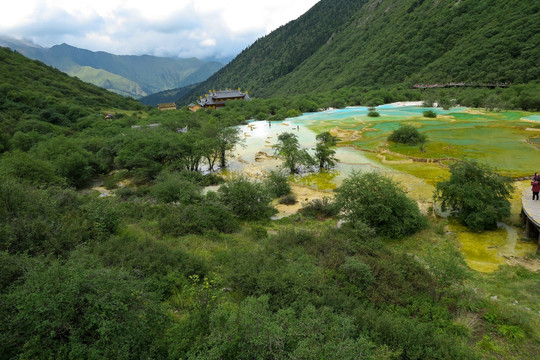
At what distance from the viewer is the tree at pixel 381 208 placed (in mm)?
14961

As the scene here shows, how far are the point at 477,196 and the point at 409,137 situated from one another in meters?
23.2

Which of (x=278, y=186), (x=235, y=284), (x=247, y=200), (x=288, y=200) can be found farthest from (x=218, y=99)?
(x=235, y=284)

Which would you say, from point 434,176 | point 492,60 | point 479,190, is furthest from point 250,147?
point 492,60

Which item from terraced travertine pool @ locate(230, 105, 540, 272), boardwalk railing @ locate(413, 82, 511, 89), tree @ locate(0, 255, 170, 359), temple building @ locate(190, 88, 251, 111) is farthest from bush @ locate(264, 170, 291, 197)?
boardwalk railing @ locate(413, 82, 511, 89)

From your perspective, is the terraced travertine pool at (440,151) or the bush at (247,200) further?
the bush at (247,200)

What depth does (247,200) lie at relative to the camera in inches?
725

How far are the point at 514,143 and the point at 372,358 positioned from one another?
40.1m

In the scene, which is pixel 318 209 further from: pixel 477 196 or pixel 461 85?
pixel 461 85

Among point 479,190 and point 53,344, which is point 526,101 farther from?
point 53,344

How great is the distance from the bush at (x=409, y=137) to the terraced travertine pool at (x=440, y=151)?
1356mm

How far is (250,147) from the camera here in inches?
1601

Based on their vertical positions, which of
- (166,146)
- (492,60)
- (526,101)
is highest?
(492,60)

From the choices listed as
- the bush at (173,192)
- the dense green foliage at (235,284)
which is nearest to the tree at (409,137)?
the dense green foliage at (235,284)

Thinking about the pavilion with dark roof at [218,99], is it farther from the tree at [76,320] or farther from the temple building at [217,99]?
the tree at [76,320]
